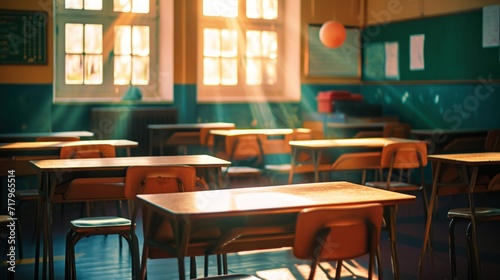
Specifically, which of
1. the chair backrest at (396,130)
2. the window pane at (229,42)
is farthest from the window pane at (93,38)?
the chair backrest at (396,130)

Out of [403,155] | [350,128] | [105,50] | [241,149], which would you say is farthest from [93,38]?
[403,155]

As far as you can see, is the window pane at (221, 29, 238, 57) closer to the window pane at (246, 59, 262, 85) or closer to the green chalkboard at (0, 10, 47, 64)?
the window pane at (246, 59, 262, 85)

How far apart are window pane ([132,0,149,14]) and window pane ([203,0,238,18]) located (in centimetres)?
80

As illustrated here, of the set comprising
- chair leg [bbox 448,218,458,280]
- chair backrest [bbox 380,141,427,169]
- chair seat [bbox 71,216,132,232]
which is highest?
chair backrest [bbox 380,141,427,169]

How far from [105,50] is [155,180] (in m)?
6.08

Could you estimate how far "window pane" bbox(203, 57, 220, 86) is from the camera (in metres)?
10.4

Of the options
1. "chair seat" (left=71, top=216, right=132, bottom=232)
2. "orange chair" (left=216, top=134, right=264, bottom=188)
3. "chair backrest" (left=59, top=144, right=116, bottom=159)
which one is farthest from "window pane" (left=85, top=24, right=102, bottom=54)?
"chair seat" (left=71, top=216, right=132, bottom=232)

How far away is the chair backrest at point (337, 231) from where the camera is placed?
110 inches

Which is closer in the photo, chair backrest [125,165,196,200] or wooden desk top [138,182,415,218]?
wooden desk top [138,182,415,218]

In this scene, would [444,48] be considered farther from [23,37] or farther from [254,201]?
[254,201]

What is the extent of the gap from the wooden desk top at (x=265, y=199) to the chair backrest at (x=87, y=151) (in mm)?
Answer: 2252

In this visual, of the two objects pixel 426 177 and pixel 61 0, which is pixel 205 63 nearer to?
pixel 61 0

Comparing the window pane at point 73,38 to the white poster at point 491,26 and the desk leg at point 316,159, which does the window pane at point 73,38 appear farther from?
the white poster at point 491,26

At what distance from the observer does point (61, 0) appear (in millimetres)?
9453
